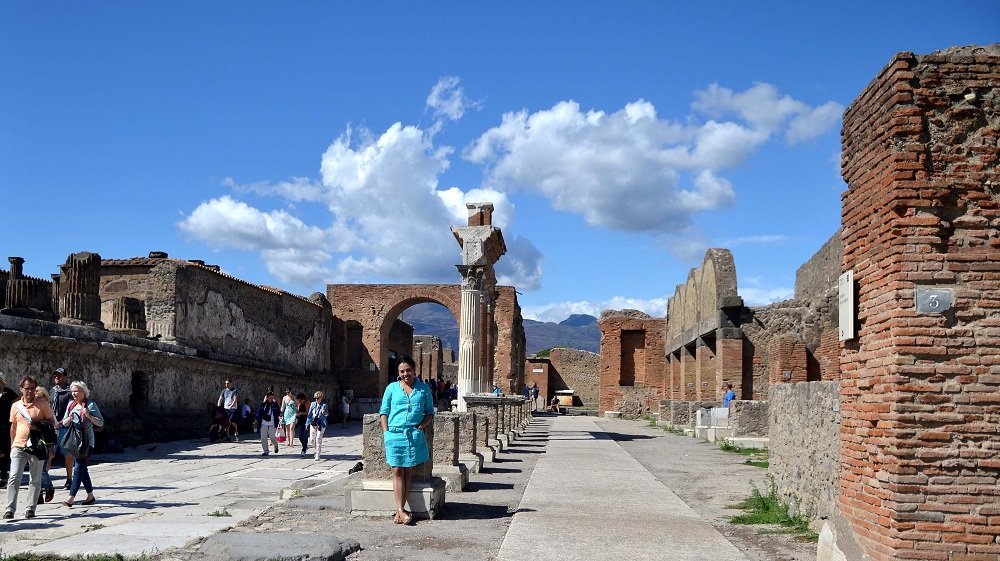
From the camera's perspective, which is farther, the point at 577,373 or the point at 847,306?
the point at 577,373

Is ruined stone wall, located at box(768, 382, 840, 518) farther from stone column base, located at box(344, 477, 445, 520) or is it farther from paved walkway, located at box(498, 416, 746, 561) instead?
stone column base, located at box(344, 477, 445, 520)

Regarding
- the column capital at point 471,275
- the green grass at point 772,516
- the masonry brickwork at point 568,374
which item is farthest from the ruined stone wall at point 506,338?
the green grass at point 772,516

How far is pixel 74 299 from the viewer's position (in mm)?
20359

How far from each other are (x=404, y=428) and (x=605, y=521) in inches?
80.8

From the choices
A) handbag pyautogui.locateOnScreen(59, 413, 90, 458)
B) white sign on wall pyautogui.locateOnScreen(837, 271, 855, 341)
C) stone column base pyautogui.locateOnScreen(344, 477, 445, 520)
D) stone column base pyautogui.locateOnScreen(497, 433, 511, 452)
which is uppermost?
white sign on wall pyautogui.locateOnScreen(837, 271, 855, 341)

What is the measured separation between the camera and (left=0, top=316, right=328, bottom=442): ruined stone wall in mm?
15094

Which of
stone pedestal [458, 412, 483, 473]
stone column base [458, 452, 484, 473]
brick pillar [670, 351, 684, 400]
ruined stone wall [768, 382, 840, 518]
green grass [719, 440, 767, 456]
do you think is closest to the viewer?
ruined stone wall [768, 382, 840, 518]

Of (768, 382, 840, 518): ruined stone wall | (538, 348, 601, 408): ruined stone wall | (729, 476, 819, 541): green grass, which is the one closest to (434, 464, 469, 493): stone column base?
(729, 476, 819, 541): green grass

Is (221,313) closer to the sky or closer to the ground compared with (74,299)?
closer to the ground

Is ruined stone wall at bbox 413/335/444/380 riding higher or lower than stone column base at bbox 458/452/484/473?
higher

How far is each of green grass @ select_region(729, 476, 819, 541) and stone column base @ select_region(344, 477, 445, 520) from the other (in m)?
2.93

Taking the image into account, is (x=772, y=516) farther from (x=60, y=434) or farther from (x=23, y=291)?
(x=23, y=291)

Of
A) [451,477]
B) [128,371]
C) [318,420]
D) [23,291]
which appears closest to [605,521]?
[451,477]

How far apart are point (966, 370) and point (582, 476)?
24.4ft
